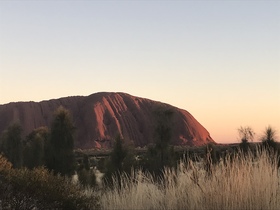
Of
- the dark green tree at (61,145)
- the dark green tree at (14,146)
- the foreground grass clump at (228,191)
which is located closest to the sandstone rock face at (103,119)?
the dark green tree at (14,146)

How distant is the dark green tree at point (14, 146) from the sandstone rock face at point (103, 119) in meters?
72.7

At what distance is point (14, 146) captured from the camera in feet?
105

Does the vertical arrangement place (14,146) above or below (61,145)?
below

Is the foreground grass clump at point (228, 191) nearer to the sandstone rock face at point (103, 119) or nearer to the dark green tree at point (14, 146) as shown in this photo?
the dark green tree at point (14, 146)

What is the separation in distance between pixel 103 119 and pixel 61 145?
93.1m

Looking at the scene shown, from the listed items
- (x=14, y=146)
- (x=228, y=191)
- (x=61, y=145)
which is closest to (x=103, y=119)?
(x=14, y=146)

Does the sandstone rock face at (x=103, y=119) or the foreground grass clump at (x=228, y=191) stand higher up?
the sandstone rock face at (x=103, y=119)

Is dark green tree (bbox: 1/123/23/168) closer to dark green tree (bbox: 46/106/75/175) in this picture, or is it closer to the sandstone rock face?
dark green tree (bbox: 46/106/75/175)

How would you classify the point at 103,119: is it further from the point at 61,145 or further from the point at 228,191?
the point at 228,191

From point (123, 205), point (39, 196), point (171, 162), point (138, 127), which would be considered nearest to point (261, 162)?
point (123, 205)

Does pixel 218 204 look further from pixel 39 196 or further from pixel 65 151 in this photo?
pixel 65 151

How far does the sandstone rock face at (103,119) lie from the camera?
10975 cm

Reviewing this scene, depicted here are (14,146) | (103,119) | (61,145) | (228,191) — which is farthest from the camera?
(103,119)

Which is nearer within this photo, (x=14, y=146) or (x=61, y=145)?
(x=61, y=145)
